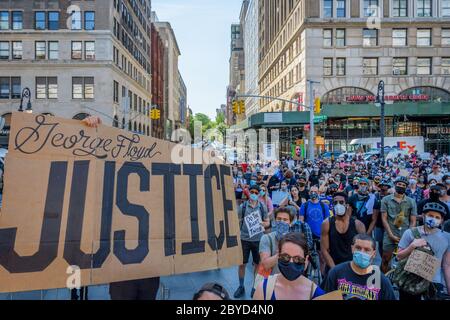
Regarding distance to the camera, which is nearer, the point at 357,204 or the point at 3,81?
the point at 357,204

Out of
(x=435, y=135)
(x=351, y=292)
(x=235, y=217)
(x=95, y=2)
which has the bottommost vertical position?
(x=351, y=292)

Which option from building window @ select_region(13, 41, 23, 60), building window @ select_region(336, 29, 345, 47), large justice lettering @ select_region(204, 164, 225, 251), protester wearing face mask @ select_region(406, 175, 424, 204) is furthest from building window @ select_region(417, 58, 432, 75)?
large justice lettering @ select_region(204, 164, 225, 251)

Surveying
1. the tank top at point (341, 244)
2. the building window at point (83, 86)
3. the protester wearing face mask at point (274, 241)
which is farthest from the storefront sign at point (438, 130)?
the protester wearing face mask at point (274, 241)

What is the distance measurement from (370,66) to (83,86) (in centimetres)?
3048

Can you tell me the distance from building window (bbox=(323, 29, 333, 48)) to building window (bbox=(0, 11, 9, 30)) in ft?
111

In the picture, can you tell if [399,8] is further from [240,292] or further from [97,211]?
[97,211]

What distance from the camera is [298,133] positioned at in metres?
49.8

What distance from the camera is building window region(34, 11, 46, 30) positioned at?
4562 cm

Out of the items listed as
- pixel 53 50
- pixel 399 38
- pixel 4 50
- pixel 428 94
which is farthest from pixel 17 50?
pixel 428 94

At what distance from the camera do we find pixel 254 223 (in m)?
6.66
